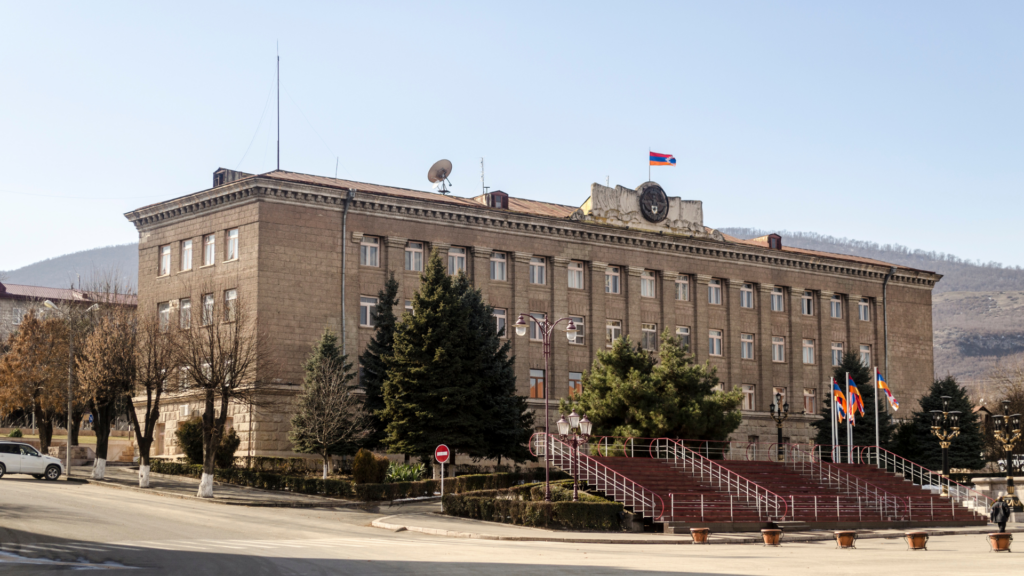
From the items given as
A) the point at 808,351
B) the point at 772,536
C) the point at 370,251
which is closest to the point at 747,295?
the point at 808,351

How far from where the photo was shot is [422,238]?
187 feet

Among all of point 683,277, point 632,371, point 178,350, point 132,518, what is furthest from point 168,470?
point 683,277

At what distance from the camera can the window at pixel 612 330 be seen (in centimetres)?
6266

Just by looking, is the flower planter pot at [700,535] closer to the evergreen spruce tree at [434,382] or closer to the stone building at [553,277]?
the evergreen spruce tree at [434,382]

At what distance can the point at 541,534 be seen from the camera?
34719 millimetres

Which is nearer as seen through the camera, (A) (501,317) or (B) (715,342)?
(A) (501,317)

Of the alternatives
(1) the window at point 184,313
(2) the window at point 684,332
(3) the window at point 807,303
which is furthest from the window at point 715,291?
(1) the window at point 184,313

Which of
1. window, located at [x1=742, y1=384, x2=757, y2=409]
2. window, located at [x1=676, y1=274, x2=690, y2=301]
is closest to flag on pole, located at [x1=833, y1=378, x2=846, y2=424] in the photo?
window, located at [x1=742, y1=384, x2=757, y2=409]

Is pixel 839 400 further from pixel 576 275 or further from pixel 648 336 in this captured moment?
pixel 576 275

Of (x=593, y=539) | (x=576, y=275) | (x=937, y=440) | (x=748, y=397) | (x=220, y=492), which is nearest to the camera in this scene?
(x=593, y=539)

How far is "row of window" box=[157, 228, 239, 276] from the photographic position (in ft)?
177

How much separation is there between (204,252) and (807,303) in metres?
37.3

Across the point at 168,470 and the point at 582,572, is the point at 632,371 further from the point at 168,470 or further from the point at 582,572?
the point at 582,572

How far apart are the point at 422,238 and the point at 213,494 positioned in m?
18.2
